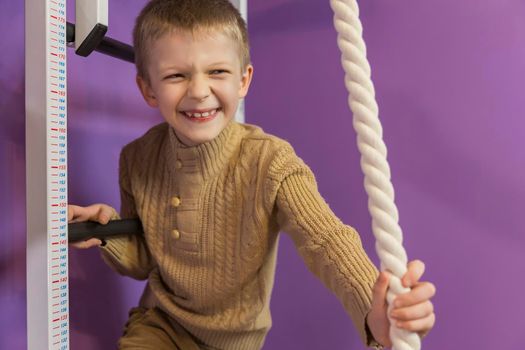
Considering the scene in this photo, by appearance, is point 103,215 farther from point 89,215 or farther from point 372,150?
point 372,150

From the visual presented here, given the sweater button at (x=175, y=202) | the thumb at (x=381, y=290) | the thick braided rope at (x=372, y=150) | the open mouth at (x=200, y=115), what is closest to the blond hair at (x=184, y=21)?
the open mouth at (x=200, y=115)

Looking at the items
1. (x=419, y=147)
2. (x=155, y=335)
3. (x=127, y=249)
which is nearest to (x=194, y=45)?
(x=127, y=249)

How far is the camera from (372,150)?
1.55 ft

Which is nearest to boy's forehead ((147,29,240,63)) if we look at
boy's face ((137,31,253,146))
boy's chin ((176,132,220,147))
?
boy's face ((137,31,253,146))

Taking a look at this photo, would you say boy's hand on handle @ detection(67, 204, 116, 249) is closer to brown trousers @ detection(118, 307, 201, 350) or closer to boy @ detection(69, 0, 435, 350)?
boy @ detection(69, 0, 435, 350)

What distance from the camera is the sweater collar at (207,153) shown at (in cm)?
91

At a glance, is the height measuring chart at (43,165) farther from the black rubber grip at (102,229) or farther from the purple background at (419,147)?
the purple background at (419,147)

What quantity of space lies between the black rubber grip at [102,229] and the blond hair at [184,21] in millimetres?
256

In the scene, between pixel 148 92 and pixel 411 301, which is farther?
pixel 148 92

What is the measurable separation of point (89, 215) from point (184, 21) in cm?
36

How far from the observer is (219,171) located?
930 mm

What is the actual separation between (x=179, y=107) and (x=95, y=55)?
364 mm

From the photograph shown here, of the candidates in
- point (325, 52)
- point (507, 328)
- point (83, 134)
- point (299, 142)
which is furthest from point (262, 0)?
point (507, 328)

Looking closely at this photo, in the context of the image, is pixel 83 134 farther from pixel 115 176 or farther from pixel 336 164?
pixel 336 164
